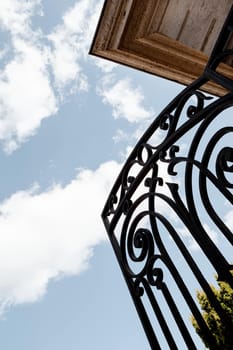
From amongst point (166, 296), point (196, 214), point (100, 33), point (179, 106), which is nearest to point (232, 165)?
point (196, 214)

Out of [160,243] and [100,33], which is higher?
[100,33]

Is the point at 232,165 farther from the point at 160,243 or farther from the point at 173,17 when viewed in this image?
the point at 173,17

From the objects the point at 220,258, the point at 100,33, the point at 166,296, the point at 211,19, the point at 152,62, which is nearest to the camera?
the point at 220,258

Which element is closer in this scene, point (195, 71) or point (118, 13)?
point (118, 13)

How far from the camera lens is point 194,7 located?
3.71 metres

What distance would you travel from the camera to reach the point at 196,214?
6.75 feet

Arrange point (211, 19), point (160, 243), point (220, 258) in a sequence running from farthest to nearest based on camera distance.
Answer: point (211, 19)
point (160, 243)
point (220, 258)

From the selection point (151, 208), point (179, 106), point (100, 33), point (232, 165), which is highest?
point (100, 33)

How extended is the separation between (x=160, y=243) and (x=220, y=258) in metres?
0.50

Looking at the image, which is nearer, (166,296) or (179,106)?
(166,296)

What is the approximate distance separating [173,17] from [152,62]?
60 centimetres

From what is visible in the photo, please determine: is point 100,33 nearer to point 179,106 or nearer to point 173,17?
point 173,17

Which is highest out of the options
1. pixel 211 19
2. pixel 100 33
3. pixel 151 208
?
pixel 100 33

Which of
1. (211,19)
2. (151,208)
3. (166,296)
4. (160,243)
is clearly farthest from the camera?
(211,19)
